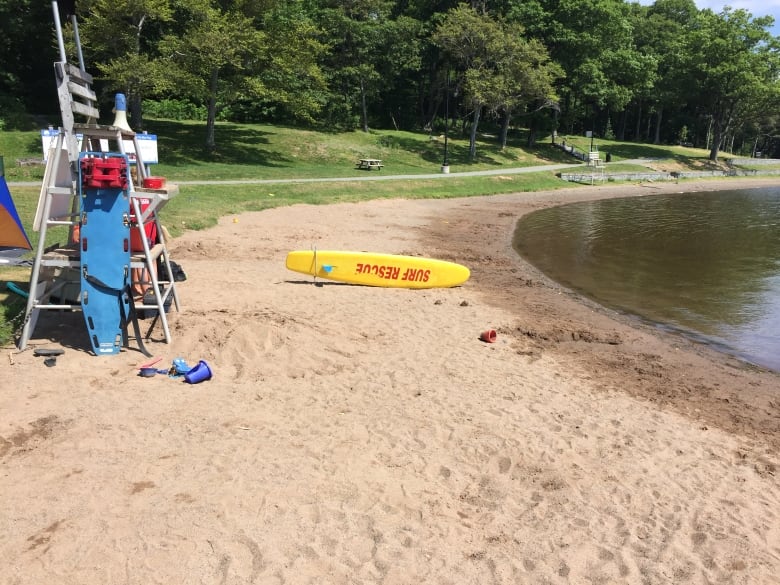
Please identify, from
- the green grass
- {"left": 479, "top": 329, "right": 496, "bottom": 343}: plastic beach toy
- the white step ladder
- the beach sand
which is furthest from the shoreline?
the green grass

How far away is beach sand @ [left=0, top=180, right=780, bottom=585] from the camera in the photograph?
13.8 feet

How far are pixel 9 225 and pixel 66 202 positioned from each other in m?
1.11

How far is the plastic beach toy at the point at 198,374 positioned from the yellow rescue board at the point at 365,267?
4.94m

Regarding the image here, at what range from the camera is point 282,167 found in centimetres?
3522

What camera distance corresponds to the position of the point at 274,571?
4.00m

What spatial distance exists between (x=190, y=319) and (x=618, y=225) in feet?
74.3

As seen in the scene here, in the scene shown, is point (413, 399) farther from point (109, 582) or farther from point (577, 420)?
point (109, 582)

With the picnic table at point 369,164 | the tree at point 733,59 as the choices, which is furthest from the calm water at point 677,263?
the tree at point 733,59

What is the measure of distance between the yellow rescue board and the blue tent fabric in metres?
4.66

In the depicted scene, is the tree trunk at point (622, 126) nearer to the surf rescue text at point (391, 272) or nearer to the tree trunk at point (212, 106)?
the tree trunk at point (212, 106)

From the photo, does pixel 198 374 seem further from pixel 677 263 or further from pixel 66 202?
pixel 677 263

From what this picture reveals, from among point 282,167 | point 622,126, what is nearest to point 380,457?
point 282,167

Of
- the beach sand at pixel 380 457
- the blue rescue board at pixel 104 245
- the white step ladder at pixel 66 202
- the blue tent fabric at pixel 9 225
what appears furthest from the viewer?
the blue tent fabric at pixel 9 225

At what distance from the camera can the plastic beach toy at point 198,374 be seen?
6789 mm
